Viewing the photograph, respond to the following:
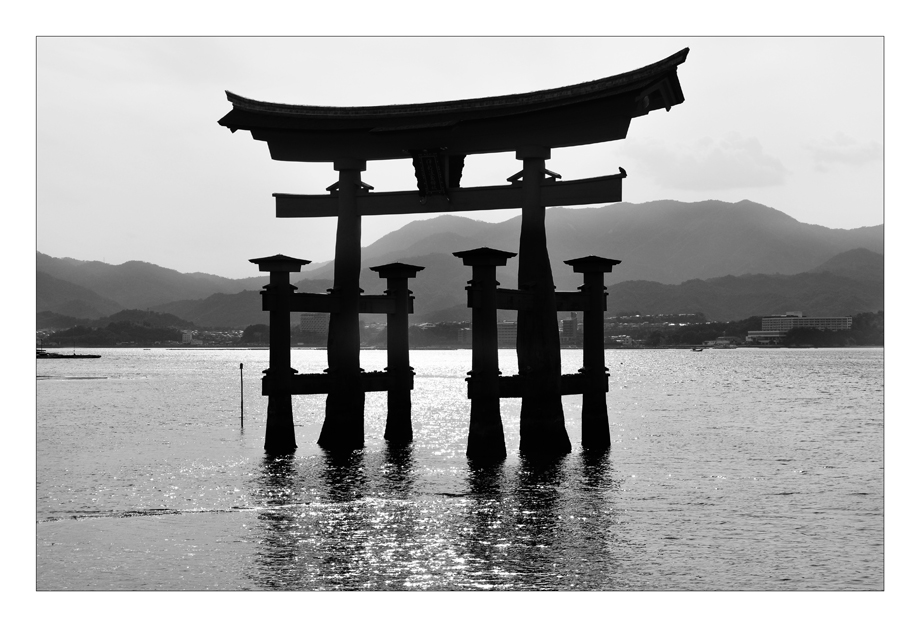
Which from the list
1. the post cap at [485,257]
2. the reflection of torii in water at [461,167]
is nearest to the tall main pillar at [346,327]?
the reflection of torii in water at [461,167]

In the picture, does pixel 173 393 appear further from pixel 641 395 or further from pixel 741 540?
pixel 741 540

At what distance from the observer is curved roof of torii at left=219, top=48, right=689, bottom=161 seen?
24.9m

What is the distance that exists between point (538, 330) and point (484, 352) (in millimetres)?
1941

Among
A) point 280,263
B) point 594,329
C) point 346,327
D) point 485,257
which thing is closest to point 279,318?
point 280,263

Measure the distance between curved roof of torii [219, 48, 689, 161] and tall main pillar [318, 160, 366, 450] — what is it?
1.07m

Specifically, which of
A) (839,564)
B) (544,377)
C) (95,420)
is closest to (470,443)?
(544,377)

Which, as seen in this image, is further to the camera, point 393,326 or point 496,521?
point 393,326

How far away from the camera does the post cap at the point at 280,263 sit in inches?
1059

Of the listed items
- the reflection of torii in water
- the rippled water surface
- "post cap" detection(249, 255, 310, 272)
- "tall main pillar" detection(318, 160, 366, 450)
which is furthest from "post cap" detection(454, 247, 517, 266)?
the rippled water surface

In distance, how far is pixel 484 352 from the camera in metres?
25.8

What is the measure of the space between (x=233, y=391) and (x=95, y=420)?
3547cm

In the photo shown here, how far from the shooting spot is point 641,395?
83062mm

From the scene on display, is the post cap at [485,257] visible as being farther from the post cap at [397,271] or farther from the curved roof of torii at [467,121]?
the post cap at [397,271]

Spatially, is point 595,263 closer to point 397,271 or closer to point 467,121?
point 467,121
